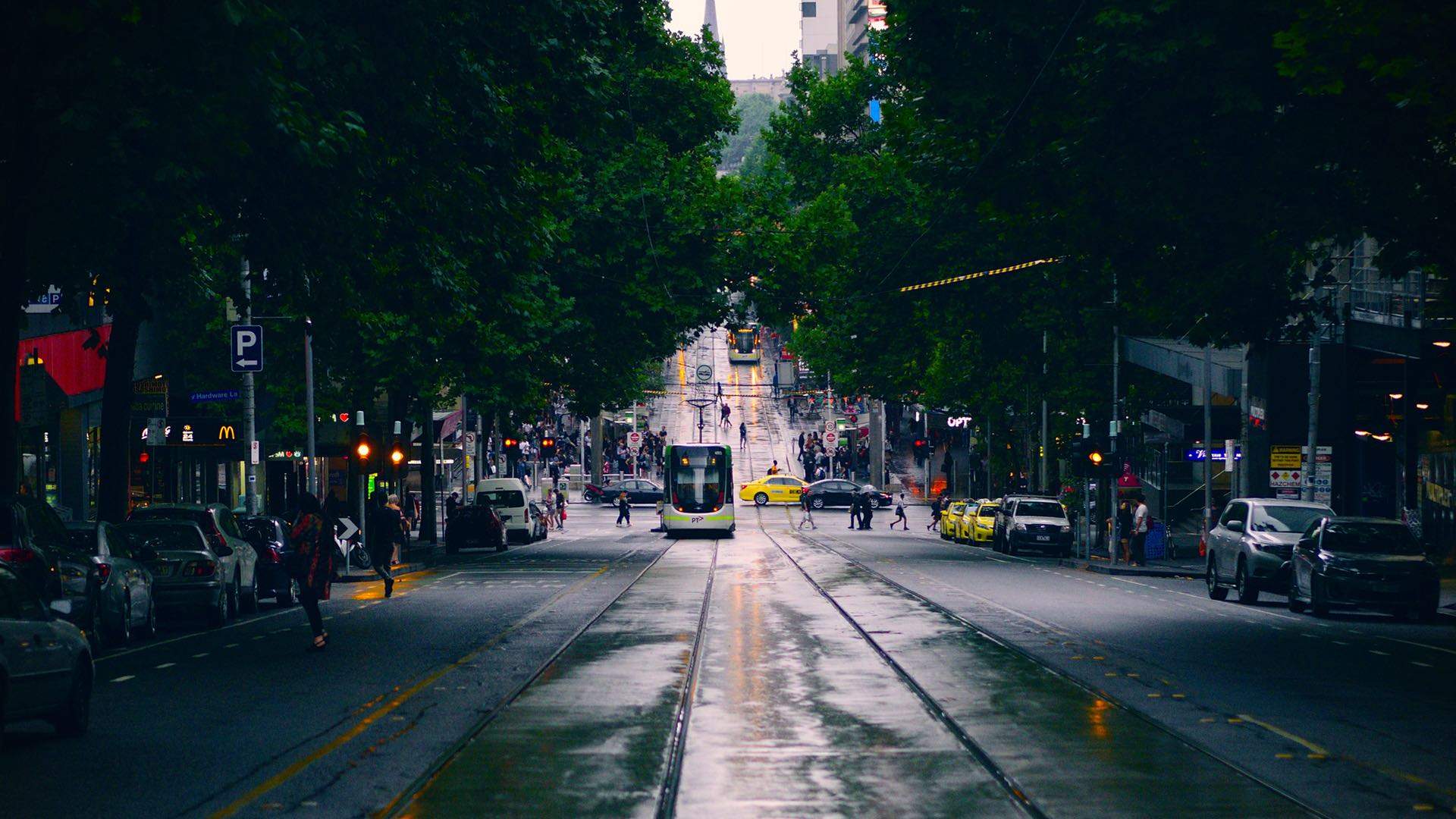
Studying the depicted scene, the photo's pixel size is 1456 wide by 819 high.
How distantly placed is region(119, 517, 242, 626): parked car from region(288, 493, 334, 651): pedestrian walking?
410 cm

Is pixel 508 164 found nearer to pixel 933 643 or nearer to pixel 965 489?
pixel 933 643

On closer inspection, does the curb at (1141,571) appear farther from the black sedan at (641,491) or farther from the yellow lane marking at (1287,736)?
the black sedan at (641,491)

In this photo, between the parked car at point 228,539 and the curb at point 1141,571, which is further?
the curb at point 1141,571

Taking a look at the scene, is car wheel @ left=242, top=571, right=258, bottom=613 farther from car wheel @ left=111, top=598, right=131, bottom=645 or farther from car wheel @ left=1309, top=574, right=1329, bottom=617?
car wheel @ left=1309, top=574, right=1329, bottom=617

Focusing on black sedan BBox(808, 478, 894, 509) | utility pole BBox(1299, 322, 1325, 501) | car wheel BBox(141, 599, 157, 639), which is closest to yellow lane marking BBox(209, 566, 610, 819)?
car wheel BBox(141, 599, 157, 639)

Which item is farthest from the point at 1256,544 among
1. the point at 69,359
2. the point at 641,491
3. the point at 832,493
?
the point at 641,491

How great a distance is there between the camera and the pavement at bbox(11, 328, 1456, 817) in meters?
10.6

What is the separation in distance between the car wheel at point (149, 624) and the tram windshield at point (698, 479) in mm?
36698

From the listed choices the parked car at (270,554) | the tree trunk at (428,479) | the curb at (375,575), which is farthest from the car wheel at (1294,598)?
the tree trunk at (428,479)

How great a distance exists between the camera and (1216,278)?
22.8 meters

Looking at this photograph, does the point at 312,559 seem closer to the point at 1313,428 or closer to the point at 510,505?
the point at 1313,428

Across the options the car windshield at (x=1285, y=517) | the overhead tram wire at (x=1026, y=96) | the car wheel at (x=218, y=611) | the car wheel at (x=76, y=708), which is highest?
the overhead tram wire at (x=1026, y=96)

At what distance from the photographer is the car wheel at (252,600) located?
28.3 metres

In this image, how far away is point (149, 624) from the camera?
23.1 metres
